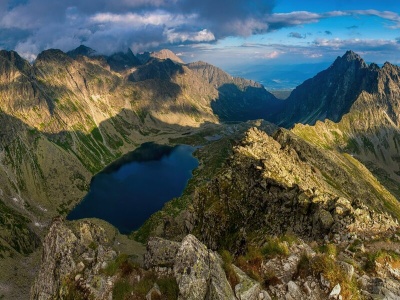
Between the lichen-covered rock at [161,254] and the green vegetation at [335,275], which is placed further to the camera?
the lichen-covered rock at [161,254]

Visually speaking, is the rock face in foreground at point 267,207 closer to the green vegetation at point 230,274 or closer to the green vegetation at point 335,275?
the green vegetation at point 335,275

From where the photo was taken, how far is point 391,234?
41.5 metres

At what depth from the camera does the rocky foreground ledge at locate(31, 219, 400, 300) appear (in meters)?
24.4

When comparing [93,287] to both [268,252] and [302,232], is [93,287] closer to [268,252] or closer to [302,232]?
[268,252]

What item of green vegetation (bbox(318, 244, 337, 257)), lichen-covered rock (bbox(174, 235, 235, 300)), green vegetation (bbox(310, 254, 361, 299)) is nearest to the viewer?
green vegetation (bbox(310, 254, 361, 299))

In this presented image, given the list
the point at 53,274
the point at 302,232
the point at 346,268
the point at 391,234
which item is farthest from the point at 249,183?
the point at 346,268

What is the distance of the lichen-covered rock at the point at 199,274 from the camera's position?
24.4 metres

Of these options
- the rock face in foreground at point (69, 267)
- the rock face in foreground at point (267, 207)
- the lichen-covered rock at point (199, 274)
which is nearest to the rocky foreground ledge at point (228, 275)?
the lichen-covered rock at point (199, 274)

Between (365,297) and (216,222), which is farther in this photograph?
(216,222)

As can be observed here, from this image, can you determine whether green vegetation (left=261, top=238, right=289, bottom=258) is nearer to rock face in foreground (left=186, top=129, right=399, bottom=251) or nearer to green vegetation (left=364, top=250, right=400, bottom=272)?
green vegetation (left=364, top=250, right=400, bottom=272)

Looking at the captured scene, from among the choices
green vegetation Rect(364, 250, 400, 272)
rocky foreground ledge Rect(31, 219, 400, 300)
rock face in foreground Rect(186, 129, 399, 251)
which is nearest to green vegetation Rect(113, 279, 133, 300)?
rocky foreground ledge Rect(31, 219, 400, 300)

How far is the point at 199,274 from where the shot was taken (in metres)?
26.0

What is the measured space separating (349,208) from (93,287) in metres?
52.0

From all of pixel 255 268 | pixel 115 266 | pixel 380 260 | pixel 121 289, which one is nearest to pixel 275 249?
pixel 255 268
